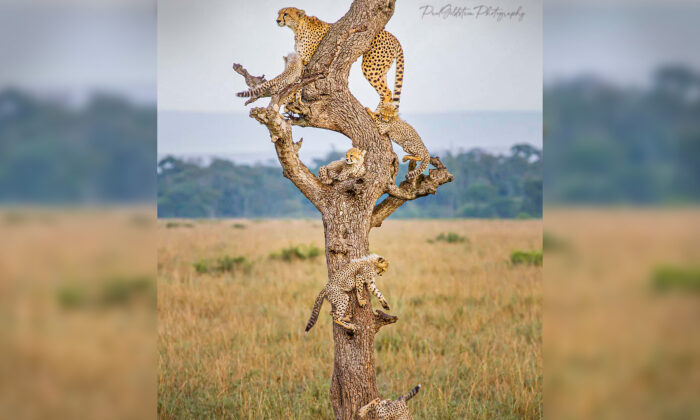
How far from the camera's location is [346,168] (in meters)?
2.78

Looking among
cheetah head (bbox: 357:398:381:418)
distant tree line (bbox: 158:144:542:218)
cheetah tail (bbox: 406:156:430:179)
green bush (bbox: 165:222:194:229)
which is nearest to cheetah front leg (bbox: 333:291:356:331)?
cheetah head (bbox: 357:398:381:418)

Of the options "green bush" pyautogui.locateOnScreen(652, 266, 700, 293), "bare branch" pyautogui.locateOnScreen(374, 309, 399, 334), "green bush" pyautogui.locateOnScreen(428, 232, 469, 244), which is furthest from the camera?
"green bush" pyautogui.locateOnScreen(428, 232, 469, 244)

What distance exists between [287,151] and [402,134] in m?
0.68

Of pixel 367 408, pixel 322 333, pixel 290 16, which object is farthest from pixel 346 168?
pixel 322 333

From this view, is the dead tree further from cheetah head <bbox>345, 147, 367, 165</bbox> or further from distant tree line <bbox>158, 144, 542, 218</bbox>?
distant tree line <bbox>158, 144, 542, 218</bbox>

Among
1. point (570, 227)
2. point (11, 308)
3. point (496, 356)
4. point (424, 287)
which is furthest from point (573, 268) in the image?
point (424, 287)

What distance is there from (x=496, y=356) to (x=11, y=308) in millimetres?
4463

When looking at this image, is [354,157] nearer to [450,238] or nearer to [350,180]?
[350,180]

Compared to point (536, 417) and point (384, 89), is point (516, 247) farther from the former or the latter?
point (384, 89)

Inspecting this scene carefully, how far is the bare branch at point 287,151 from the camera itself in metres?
2.53

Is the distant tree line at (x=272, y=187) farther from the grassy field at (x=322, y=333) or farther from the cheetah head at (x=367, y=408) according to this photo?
the cheetah head at (x=367, y=408)

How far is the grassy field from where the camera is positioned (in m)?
4.43

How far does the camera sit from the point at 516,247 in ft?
34.7

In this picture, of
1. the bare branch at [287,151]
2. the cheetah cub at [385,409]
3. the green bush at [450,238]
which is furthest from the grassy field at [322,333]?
the bare branch at [287,151]
